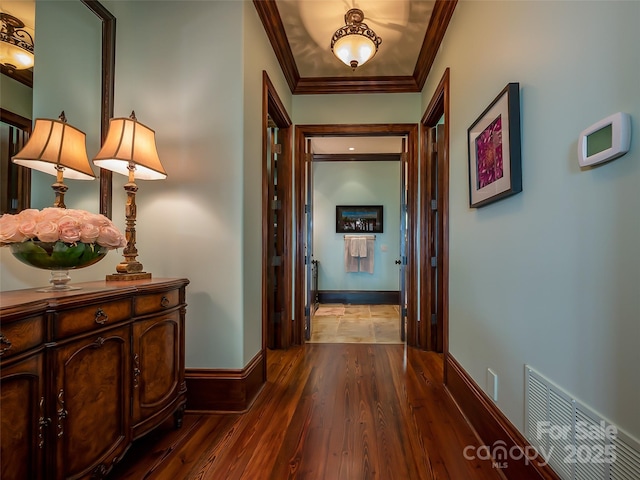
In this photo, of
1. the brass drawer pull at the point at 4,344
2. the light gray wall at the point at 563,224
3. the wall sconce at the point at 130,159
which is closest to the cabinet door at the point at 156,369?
the wall sconce at the point at 130,159

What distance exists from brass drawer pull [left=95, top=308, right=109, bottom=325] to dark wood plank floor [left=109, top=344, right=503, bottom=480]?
2.37 feet

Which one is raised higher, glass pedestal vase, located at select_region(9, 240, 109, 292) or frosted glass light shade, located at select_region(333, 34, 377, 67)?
frosted glass light shade, located at select_region(333, 34, 377, 67)

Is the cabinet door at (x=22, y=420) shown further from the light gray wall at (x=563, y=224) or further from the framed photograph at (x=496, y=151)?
the framed photograph at (x=496, y=151)

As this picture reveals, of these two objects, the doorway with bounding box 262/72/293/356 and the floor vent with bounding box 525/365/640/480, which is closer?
the floor vent with bounding box 525/365/640/480

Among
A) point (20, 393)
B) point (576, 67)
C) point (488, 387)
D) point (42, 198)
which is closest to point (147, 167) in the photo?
point (42, 198)

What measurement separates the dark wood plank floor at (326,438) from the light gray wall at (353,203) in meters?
3.37

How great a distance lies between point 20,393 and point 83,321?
0.27 m

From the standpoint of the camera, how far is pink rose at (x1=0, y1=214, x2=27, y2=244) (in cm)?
115

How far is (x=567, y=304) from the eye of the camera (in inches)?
39.8

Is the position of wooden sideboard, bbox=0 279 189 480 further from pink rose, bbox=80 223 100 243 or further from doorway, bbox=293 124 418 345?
doorway, bbox=293 124 418 345

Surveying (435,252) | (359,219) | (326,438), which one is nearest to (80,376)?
(326,438)

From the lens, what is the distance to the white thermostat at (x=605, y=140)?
30.1 inches

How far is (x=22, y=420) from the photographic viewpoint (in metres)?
0.98

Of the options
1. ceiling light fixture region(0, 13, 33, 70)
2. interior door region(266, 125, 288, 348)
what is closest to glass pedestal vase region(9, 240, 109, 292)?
ceiling light fixture region(0, 13, 33, 70)
